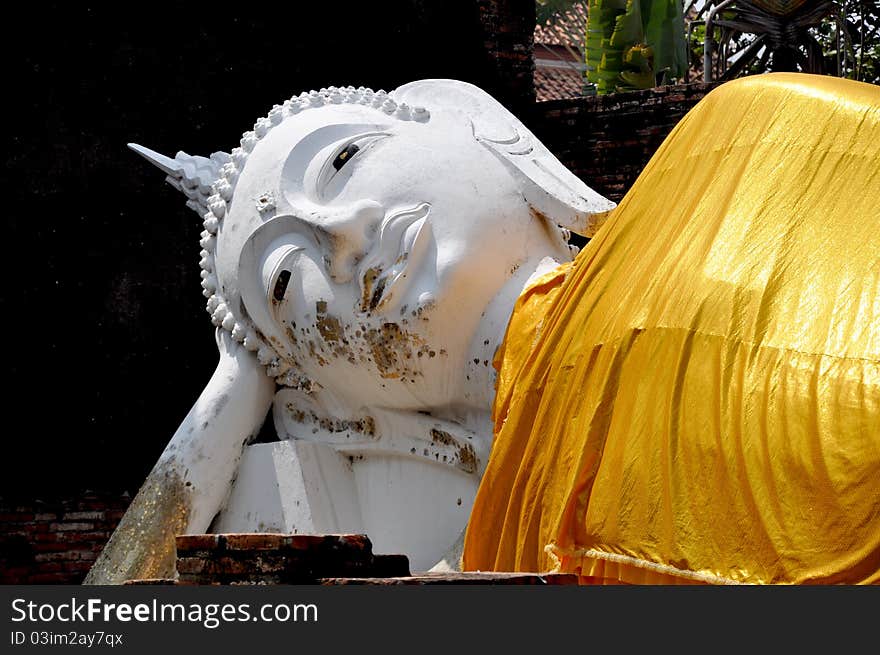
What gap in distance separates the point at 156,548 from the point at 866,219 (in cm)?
246

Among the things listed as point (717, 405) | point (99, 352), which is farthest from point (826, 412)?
point (99, 352)

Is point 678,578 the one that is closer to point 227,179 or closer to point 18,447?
point 227,179

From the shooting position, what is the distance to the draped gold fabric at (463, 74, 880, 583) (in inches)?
129

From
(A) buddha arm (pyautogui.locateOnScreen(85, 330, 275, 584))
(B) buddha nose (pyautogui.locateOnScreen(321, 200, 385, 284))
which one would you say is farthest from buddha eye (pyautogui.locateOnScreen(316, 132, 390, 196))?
(A) buddha arm (pyautogui.locateOnScreen(85, 330, 275, 584))

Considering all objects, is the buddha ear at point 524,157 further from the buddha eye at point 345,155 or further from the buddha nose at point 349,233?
the buddha nose at point 349,233

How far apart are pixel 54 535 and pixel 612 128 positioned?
393cm

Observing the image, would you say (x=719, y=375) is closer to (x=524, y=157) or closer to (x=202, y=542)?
(x=202, y=542)

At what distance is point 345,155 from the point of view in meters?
4.88

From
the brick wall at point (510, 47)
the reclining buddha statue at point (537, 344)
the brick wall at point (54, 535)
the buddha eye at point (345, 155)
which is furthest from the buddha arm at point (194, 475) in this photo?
the brick wall at point (510, 47)

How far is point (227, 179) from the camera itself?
5145 mm

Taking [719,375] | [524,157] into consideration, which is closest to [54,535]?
[524,157]

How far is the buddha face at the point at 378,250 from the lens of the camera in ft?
15.3

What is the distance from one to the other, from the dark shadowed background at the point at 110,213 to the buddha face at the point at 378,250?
334 cm

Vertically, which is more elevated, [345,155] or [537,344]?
[345,155]
